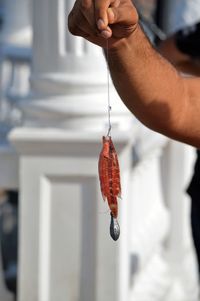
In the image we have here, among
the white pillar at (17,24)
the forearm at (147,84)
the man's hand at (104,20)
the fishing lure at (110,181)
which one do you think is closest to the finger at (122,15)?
the man's hand at (104,20)

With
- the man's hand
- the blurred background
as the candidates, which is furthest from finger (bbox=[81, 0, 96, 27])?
the blurred background

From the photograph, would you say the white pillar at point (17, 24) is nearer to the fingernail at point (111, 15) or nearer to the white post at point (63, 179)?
the white post at point (63, 179)

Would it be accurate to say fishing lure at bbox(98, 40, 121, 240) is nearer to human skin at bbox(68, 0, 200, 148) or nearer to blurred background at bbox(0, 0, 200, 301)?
human skin at bbox(68, 0, 200, 148)

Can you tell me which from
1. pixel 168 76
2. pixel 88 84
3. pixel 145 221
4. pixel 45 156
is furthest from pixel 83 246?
pixel 168 76

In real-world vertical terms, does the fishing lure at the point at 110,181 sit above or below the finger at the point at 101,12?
below

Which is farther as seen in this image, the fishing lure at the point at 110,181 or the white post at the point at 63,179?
the white post at the point at 63,179

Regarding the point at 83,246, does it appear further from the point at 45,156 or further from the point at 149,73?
the point at 149,73

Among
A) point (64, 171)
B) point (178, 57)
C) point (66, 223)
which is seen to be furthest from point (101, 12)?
point (178, 57)
